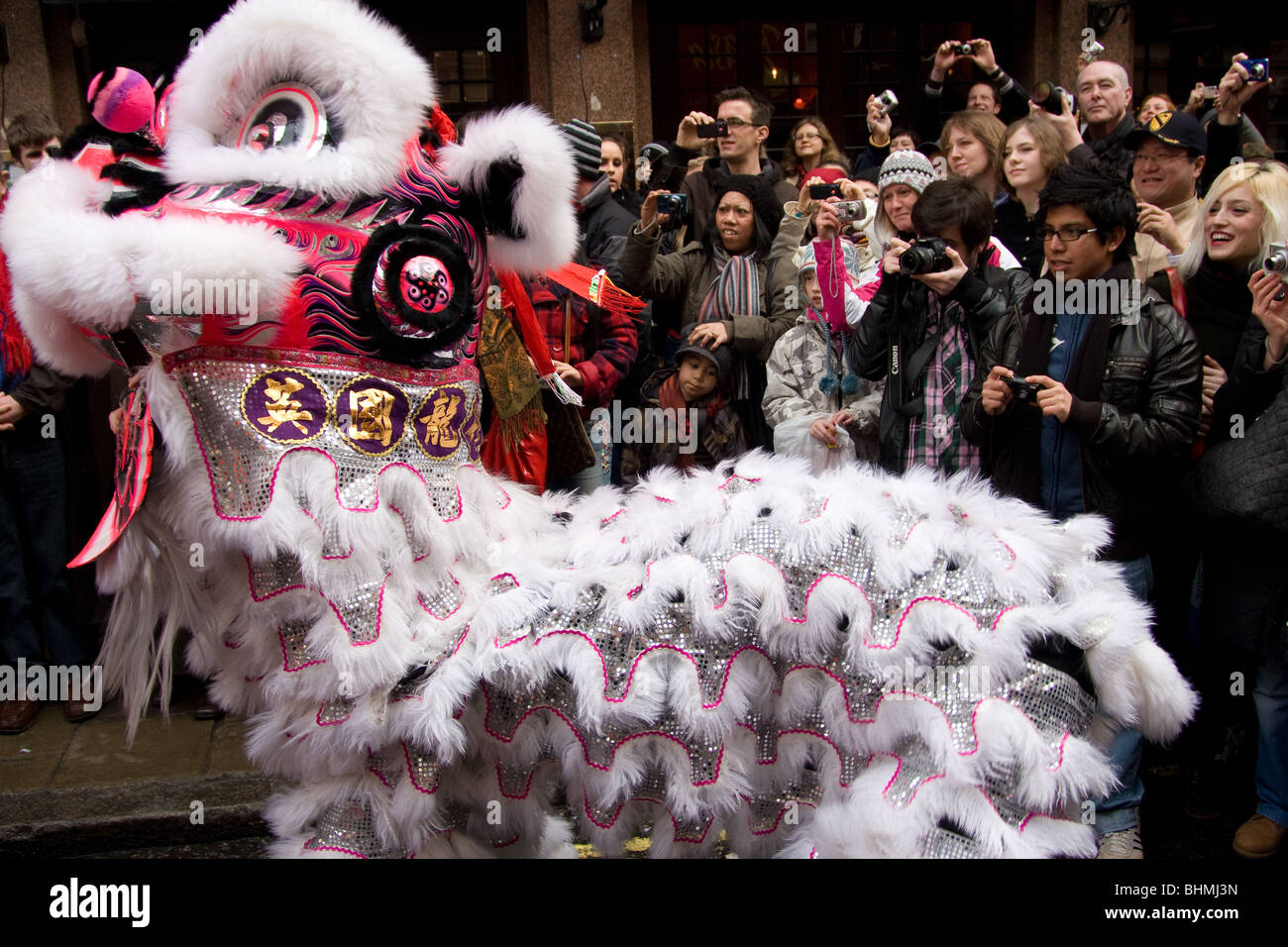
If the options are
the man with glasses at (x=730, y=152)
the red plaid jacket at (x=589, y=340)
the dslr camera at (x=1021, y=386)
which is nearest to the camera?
the dslr camera at (x=1021, y=386)

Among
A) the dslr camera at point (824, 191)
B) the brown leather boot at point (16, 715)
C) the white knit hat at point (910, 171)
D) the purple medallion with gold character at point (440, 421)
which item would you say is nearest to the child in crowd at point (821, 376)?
the dslr camera at point (824, 191)

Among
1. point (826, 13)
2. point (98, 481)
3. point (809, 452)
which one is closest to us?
point (809, 452)

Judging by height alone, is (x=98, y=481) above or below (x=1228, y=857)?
above

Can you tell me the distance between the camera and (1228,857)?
334 cm

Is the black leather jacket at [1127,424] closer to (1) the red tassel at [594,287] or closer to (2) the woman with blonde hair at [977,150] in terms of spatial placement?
(1) the red tassel at [594,287]

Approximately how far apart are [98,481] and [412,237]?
11.0 ft

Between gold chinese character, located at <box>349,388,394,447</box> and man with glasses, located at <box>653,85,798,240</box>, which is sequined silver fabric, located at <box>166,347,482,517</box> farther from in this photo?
man with glasses, located at <box>653,85,798,240</box>

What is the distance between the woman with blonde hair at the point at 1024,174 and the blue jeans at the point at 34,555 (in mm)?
3829

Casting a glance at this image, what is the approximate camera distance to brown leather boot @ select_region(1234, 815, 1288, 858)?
3.31 meters

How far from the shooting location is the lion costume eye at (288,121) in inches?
85.7

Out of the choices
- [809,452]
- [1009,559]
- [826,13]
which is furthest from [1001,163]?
[826,13]

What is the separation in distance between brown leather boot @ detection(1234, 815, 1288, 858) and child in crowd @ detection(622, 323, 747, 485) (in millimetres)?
1999

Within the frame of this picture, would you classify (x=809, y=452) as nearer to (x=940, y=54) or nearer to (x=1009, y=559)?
(x=1009, y=559)

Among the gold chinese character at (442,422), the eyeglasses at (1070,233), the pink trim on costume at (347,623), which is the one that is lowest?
the pink trim on costume at (347,623)
